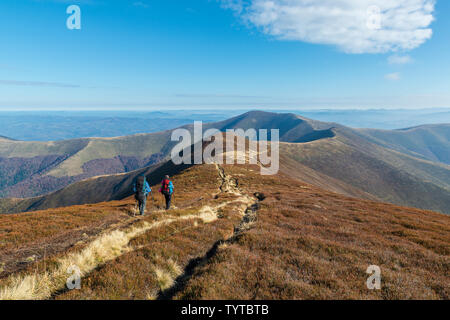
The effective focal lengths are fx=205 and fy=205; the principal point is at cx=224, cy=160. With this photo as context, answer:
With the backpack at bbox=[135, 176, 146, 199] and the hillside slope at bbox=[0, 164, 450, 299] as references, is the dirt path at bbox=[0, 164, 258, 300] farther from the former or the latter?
the backpack at bbox=[135, 176, 146, 199]

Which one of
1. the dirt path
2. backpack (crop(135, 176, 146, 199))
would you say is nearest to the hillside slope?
the dirt path

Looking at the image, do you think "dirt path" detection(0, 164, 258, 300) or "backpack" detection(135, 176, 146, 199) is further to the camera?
"backpack" detection(135, 176, 146, 199)

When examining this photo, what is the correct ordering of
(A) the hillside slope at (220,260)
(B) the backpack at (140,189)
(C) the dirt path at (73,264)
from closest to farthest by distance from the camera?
(C) the dirt path at (73,264) → (A) the hillside slope at (220,260) → (B) the backpack at (140,189)

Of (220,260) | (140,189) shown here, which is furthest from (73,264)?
(140,189)

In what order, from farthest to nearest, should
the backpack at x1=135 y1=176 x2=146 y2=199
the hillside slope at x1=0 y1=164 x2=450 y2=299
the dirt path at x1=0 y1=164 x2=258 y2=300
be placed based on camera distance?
the backpack at x1=135 y1=176 x2=146 y2=199, the hillside slope at x1=0 y1=164 x2=450 y2=299, the dirt path at x1=0 y1=164 x2=258 y2=300

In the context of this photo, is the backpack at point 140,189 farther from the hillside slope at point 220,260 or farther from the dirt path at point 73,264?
the dirt path at point 73,264

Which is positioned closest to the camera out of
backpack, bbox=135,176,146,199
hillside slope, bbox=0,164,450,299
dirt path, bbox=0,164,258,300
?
dirt path, bbox=0,164,258,300

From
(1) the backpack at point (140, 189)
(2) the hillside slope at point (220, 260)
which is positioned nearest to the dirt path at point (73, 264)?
(2) the hillside slope at point (220, 260)

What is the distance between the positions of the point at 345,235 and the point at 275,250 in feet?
19.6

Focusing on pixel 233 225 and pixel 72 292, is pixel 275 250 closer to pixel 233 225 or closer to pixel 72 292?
pixel 233 225

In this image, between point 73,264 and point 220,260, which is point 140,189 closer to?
point 73,264

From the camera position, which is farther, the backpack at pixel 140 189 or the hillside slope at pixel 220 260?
the backpack at pixel 140 189

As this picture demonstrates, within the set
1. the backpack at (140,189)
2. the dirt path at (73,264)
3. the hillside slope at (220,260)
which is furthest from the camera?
the backpack at (140,189)
